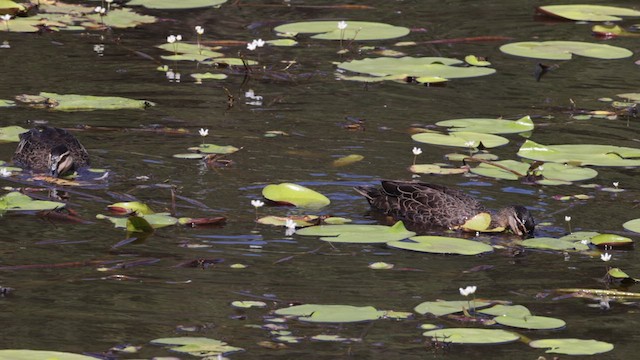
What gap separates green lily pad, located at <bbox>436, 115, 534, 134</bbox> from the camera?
1374cm

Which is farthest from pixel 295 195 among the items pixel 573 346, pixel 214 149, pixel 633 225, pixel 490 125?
pixel 573 346

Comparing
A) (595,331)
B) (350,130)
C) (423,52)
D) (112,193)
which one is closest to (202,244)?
(112,193)

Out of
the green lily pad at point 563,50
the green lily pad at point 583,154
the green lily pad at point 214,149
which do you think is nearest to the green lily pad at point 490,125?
the green lily pad at point 583,154

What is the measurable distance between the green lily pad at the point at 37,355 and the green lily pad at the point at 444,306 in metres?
2.19

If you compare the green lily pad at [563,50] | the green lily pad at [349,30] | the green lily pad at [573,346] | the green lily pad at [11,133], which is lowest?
the green lily pad at [573,346]

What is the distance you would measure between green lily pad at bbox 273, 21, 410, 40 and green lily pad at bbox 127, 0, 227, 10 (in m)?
1.57

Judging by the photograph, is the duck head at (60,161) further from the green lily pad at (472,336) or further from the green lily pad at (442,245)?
the green lily pad at (472,336)

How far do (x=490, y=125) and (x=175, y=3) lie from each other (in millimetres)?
6501

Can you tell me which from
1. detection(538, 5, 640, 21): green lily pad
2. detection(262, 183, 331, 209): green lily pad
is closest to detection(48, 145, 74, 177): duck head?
detection(262, 183, 331, 209): green lily pad

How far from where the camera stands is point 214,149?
42.0 feet

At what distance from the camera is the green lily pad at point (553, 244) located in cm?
1034

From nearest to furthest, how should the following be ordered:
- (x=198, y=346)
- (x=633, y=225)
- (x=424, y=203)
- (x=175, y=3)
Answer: (x=198, y=346)
(x=633, y=225)
(x=424, y=203)
(x=175, y=3)

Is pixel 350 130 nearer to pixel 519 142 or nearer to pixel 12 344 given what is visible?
pixel 519 142

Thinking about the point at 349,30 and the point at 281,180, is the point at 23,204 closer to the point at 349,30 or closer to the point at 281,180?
the point at 281,180
